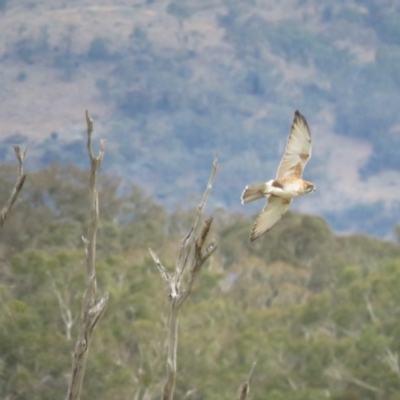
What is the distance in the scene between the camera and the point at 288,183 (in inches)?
386

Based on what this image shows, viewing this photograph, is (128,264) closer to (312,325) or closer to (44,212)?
(312,325)

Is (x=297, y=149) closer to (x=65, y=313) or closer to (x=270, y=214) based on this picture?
(x=270, y=214)

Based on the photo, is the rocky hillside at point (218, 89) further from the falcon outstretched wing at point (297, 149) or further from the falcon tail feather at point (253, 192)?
the falcon tail feather at point (253, 192)

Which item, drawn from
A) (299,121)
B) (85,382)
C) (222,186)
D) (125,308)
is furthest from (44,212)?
(222,186)

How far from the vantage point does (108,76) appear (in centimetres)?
15525

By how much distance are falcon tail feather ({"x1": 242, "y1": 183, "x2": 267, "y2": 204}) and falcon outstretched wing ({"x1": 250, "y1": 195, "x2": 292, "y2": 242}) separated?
0.57 meters

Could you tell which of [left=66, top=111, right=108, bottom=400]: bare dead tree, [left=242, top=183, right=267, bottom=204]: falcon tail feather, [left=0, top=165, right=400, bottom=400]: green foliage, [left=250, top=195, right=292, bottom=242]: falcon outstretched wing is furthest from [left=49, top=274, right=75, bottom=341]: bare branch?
[left=66, top=111, right=108, bottom=400]: bare dead tree

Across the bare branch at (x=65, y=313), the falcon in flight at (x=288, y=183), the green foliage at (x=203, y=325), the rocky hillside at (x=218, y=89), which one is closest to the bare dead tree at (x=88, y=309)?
the falcon in flight at (x=288, y=183)

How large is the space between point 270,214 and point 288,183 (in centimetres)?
34

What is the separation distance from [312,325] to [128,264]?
15.6 ft

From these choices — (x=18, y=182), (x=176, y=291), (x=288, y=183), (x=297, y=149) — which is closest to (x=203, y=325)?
(x=297, y=149)

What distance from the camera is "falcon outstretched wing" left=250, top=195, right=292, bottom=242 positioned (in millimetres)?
10055

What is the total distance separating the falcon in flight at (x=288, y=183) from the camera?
9.66m

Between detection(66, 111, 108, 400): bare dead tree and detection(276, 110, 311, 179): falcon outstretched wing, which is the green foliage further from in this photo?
detection(66, 111, 108, 400): bare dead tree
